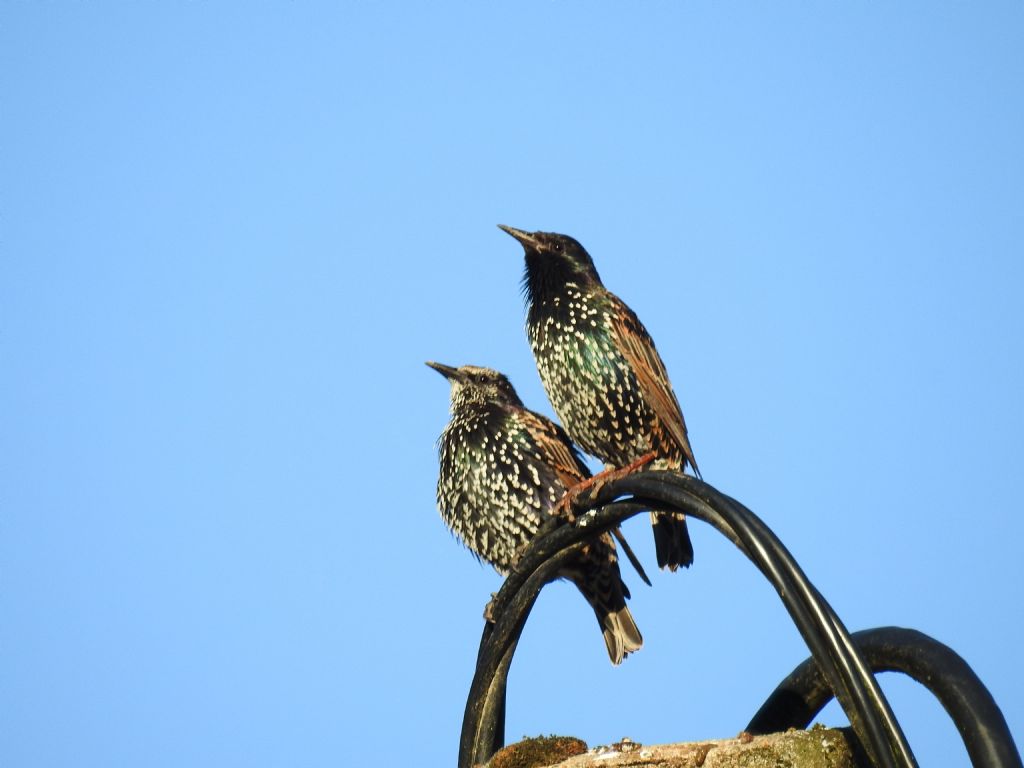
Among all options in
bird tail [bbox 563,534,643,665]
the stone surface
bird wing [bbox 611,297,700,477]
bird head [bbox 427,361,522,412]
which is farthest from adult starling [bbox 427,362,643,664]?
the stone surface

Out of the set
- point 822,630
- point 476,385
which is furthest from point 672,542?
point 822,630

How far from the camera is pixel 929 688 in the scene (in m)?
2.71

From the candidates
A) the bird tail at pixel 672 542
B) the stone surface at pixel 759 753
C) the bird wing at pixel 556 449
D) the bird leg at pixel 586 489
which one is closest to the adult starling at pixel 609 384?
the bird tail at pixel 672 542

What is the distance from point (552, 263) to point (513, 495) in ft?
4.59

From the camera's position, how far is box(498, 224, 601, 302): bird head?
723cm

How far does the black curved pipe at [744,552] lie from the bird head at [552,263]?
2.69 meters

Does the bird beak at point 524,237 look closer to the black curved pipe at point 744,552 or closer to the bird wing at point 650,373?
the bird wing at point 650,373

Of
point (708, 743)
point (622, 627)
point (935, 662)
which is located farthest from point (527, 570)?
point (622, 627)

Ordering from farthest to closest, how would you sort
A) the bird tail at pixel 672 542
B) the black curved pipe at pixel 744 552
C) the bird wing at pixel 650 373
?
1. the bird wing at pixel 650 373
2. the bird tail at pixel 672 542
3. the black curved pipe at pixel 744 552

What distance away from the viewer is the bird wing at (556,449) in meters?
6.91

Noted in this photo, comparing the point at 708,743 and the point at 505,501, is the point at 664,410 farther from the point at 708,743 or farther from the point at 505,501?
the point at 708,743

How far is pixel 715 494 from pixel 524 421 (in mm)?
3903

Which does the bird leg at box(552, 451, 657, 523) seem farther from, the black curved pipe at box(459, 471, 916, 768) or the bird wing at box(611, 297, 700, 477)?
the bird wing at box(611, 297, 700, 477)

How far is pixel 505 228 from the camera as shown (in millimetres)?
7520
